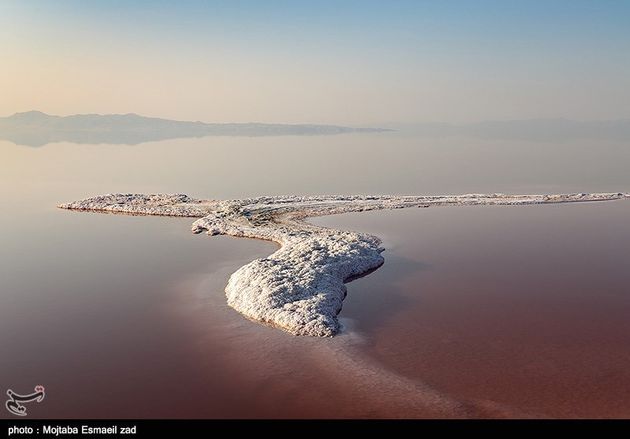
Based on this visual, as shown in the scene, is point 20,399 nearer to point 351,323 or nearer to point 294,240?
point 351,323

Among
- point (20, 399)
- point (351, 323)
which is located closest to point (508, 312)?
point (351, 323)

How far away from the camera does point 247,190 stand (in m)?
33.6

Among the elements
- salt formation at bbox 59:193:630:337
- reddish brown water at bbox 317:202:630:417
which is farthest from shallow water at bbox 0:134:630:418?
salt formation at bbox 59:193:630:337

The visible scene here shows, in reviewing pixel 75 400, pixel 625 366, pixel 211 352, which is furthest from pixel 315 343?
pixel 625 366

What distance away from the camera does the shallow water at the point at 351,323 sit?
10.2m

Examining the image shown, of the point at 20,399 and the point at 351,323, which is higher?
the point at 351,323

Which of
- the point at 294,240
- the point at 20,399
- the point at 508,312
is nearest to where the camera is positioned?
the point at 20,399

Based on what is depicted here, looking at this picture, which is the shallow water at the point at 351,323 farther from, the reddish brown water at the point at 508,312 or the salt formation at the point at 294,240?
the salt formation at the point at 294,240

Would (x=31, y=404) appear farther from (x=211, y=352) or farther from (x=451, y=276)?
(x=451, y=276)

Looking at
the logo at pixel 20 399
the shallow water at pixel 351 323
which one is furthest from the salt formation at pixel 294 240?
the logo at pixel 20 399

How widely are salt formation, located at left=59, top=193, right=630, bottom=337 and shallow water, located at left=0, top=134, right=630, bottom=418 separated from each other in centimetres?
52

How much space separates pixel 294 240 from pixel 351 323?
21.9 ft

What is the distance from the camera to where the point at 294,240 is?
1966cm

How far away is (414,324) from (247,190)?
21.5 m
